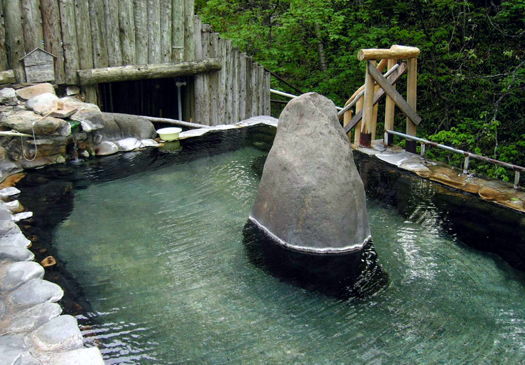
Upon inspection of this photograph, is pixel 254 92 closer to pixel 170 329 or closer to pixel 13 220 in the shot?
pixel 13 220

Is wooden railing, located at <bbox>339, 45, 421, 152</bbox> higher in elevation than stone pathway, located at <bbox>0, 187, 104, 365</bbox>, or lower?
higher

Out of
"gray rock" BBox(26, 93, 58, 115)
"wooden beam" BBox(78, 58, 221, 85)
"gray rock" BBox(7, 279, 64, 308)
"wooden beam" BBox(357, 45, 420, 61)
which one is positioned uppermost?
"wooden beam" BBox(357, 45, 420, 61)

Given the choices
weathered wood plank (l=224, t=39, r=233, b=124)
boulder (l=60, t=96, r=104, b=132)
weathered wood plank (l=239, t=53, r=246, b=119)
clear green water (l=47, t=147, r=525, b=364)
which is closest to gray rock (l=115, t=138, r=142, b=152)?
boulder (l=60, t=96, r=104, b=132)

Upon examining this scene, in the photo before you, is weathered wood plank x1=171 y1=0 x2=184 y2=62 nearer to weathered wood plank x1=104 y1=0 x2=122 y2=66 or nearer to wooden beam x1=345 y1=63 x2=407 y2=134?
weathered wood plank x1=104 y1=0 x2=122 y2=66

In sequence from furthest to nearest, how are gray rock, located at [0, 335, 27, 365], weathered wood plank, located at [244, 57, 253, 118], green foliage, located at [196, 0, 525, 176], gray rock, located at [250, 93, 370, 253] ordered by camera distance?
1. weathered wood plank, located at [244, 57, 253, 118]
2. green foliage, located at [196, 0, 525, 176]
3. gray rock, located at [250, 93, 370, 253]
4. gray rock, located at [0, 335, 27, 365]

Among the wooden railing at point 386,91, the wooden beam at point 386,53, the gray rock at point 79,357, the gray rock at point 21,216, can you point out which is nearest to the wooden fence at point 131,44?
the wooden railing at point 386,91

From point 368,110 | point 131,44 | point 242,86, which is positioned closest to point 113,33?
point 131,44

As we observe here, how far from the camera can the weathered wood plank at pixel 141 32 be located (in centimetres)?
954

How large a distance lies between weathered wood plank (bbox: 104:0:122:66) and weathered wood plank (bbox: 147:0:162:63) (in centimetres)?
65

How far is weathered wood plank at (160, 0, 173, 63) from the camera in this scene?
9.88 metres

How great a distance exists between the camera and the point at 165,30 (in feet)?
32.9

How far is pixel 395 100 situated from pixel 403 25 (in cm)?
496

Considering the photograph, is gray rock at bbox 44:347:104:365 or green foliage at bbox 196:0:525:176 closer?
gray rock at bbox 44:347:104:365

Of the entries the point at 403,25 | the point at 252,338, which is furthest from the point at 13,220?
the point at 403,25
